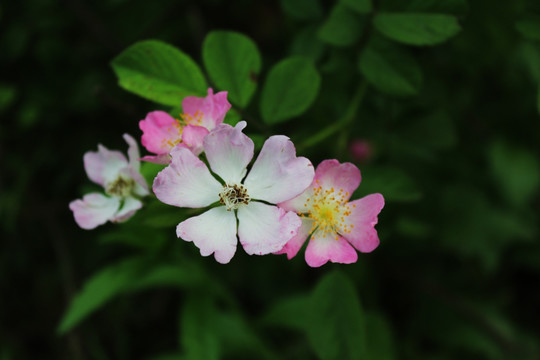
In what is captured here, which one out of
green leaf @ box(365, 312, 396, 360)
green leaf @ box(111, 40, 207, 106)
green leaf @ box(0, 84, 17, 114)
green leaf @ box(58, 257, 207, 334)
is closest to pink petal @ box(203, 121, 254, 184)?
green leaf @ box(111, 40, 207, 106)

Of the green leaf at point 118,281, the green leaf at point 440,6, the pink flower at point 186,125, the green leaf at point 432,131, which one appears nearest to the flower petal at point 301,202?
the pink flower at point 186,125

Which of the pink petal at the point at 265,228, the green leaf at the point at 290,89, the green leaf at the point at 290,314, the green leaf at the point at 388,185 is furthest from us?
the green leaf at the point at 290,314

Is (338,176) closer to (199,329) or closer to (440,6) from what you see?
(440,6)

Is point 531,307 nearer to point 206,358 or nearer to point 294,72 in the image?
point 206,358

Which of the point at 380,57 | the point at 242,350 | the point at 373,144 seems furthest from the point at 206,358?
the point at 373,144

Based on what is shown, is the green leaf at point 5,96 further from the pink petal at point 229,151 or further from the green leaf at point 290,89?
the pink petal at point 229,151

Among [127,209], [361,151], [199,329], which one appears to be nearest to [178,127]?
[127,209]
